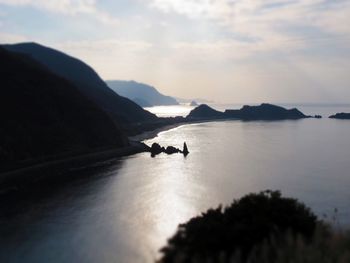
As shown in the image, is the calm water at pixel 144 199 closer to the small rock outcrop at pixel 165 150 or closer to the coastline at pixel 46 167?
the small rock outcrop at pixel 165 150

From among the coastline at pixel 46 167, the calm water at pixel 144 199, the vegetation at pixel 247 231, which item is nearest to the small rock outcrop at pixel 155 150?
the calm water at pixel 144 199

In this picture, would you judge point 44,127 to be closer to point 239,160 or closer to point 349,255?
point 239,160

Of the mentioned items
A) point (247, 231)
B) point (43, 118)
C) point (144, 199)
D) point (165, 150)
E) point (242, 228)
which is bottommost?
point (144, 199)

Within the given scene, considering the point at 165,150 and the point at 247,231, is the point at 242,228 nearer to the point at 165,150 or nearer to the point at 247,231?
the point at 247,231

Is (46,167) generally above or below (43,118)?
below

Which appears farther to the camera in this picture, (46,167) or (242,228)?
(46,167)

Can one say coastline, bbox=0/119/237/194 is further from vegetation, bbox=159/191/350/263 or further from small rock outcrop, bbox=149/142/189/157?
vegetation, bbox=159/191/350/263

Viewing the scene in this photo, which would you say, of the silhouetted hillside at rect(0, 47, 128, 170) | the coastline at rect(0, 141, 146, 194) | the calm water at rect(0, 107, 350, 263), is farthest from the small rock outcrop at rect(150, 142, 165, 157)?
the silhouetted hillside at rect(0, 47, 128, 170)

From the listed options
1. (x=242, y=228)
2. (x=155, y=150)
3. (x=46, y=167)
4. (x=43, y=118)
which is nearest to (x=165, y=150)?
(x=155, y=150)
